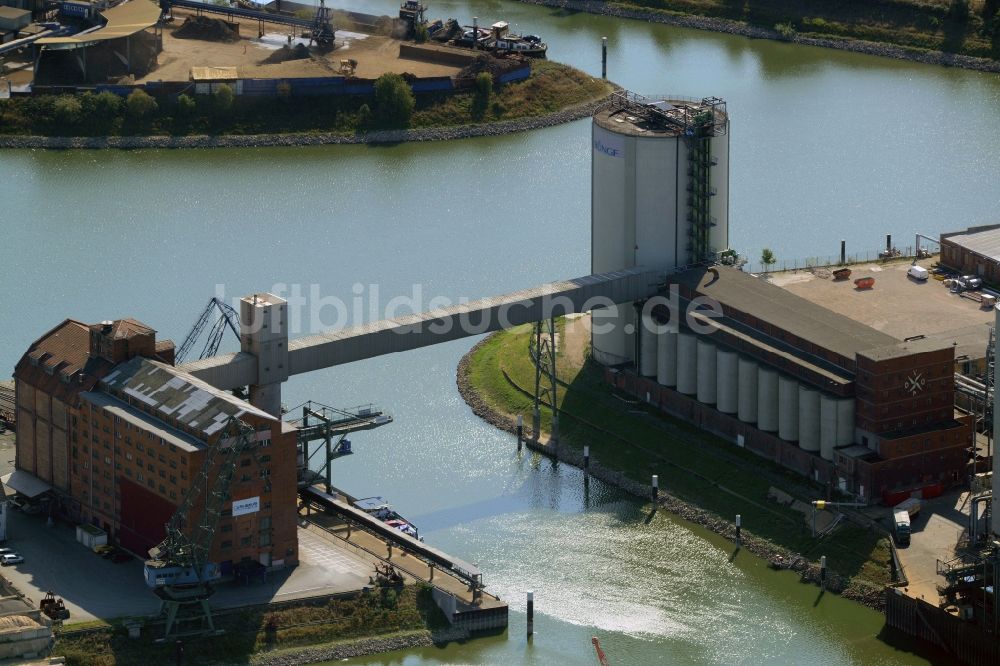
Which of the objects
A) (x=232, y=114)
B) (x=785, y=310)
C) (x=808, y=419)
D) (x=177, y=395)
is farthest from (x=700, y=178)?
(x=232, y=114)

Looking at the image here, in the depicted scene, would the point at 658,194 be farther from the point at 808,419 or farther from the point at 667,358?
the point at 808,419

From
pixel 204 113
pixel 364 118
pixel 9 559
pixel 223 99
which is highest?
pixel 223 99

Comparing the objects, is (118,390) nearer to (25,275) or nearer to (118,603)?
(118,603)

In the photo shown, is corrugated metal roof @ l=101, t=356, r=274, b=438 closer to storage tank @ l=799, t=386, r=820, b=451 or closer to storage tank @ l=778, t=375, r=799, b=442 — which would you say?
storage tank @ l=778, t=375, r=799, b=442

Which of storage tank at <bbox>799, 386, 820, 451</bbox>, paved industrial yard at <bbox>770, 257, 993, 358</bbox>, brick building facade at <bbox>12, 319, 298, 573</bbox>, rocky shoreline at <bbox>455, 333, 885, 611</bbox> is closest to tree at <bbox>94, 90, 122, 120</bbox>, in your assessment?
rocky shoreline at <bbox>455, 333, 885, 611</bbox>

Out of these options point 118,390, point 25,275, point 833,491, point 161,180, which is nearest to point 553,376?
point 833,491

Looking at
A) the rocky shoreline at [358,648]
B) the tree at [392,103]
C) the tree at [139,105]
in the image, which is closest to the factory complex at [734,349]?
the rocky shoreline at [358,648]
